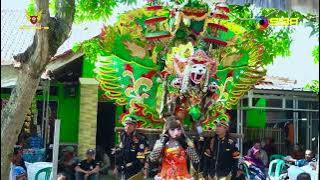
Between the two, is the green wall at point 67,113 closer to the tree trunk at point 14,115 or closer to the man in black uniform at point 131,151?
the man in black uniform at point 131,151

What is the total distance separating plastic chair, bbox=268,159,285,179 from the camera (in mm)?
13094

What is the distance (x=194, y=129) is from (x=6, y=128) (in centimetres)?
357

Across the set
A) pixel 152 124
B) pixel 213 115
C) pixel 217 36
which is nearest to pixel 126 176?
pixel 152 124

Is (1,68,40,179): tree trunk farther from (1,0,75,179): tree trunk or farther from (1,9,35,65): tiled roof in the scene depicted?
(1,9,35,65): tiled roof

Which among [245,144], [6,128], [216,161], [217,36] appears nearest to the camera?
[6,128]

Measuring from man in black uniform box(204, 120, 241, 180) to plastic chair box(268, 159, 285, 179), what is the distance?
3539mm

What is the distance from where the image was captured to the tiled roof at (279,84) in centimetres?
1715

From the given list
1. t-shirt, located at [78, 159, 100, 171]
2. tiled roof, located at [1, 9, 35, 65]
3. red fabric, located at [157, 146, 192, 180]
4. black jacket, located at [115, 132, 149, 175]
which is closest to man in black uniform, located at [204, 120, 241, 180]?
black jacket, located at [115, 132, 149, 175]

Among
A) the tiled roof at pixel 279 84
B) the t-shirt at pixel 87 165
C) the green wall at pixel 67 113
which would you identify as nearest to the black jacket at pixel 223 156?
the t-shirt at pixel 87 165

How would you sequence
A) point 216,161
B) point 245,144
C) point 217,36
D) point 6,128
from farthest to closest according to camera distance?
point 245,144, point 217,36, point 216,161, point 6,128

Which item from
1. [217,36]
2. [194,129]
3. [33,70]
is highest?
[217,36]

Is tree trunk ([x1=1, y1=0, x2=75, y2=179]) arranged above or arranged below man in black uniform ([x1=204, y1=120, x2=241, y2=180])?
above

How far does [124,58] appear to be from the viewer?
1029 centimetres

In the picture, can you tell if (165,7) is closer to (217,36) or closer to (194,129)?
(217,36)
